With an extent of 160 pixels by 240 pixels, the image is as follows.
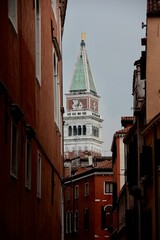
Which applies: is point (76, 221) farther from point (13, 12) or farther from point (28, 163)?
point (13, 12)

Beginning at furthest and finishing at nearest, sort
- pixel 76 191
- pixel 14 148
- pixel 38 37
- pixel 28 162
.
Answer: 1. pixel 76 191
2. pixel 38 37
3. pixel 28 162
4. pixel 14 148

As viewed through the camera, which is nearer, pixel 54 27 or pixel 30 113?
pixel 30 113

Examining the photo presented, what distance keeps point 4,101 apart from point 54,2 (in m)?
16.1

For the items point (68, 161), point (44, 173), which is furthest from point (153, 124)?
point (68, 161)

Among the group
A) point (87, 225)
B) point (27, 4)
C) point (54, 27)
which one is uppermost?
point (54, 27)

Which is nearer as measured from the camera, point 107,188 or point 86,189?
point 107,188

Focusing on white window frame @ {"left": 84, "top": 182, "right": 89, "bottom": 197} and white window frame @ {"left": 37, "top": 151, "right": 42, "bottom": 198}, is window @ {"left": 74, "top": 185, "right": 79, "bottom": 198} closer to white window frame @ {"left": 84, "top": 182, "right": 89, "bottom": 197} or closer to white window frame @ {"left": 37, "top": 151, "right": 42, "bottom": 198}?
white window frame @ {"left": 84, "top": 182, "right": 89, "bottom": 197}

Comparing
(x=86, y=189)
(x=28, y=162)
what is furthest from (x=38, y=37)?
(x=86, y=189)

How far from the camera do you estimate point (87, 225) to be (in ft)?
278

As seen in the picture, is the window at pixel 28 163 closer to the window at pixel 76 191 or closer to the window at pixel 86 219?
the window at pixel 86 219

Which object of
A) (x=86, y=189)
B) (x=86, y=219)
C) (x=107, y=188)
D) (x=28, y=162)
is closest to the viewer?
(x=28, y=162)

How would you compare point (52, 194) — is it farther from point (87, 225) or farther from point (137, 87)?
point (87, 225)

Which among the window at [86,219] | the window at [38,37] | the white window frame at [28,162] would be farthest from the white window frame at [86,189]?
the white window frame at [28,162]

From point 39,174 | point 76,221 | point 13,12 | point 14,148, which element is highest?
point 13,12
